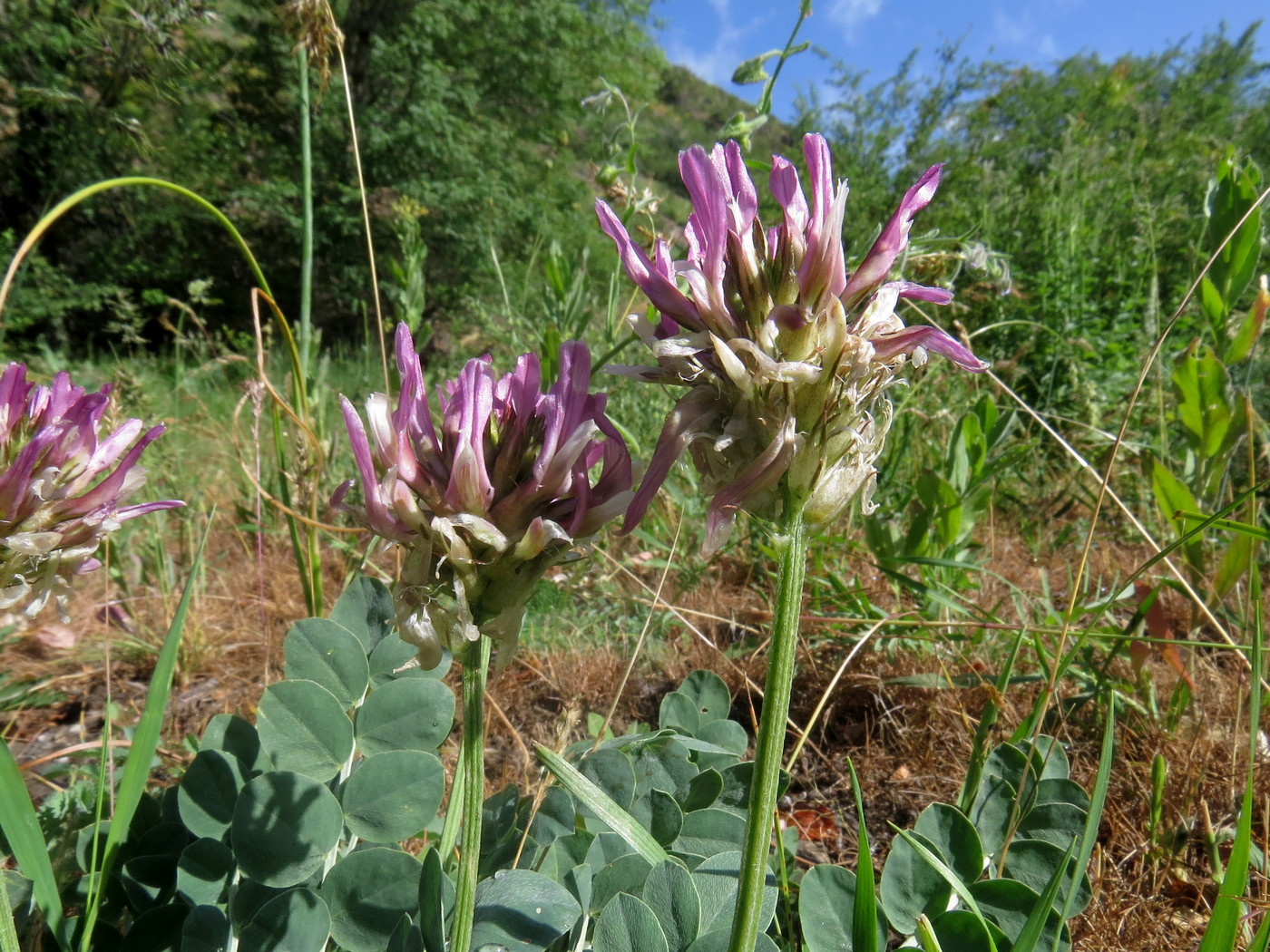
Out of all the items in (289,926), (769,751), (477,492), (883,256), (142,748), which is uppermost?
(883,256)

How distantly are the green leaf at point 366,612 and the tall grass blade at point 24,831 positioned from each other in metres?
0.46

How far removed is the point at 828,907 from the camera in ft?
2.91

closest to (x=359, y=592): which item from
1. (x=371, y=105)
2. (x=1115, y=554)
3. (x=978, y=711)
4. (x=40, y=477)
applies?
(x=40, y=477)

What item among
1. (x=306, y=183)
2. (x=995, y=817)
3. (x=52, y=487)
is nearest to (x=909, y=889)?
(x=995, y=817)

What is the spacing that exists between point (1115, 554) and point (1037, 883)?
1805 mm

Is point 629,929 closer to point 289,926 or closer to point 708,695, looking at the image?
point 289,926

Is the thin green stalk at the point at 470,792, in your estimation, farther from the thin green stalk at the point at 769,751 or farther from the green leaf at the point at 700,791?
the green leaf at the point at 700,791

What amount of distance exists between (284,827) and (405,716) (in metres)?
0.20

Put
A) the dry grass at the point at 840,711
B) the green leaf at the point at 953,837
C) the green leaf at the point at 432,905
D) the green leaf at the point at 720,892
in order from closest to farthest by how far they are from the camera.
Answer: the green leaf at the point at 432,905 < the green leaf at the point at 720,892 < the green leaf at the point at 953,837 < the dry grass at the point at 840,711

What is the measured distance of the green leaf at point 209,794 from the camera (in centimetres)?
99

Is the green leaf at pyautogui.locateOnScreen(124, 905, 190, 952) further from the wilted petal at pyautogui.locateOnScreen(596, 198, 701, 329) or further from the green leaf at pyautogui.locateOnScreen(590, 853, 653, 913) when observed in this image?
the wilted petal at pyautogui.locateOnScreen(596, 198, 701, 329)

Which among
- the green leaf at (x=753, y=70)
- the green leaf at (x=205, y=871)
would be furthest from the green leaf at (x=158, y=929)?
the green leaf at (x=753, y=70)

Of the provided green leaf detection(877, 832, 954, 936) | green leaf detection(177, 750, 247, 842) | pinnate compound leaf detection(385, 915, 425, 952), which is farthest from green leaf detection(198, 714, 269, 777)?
green leaf detection(877, 832, 954, 936)

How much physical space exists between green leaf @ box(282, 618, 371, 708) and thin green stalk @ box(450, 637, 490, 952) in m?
0.45
